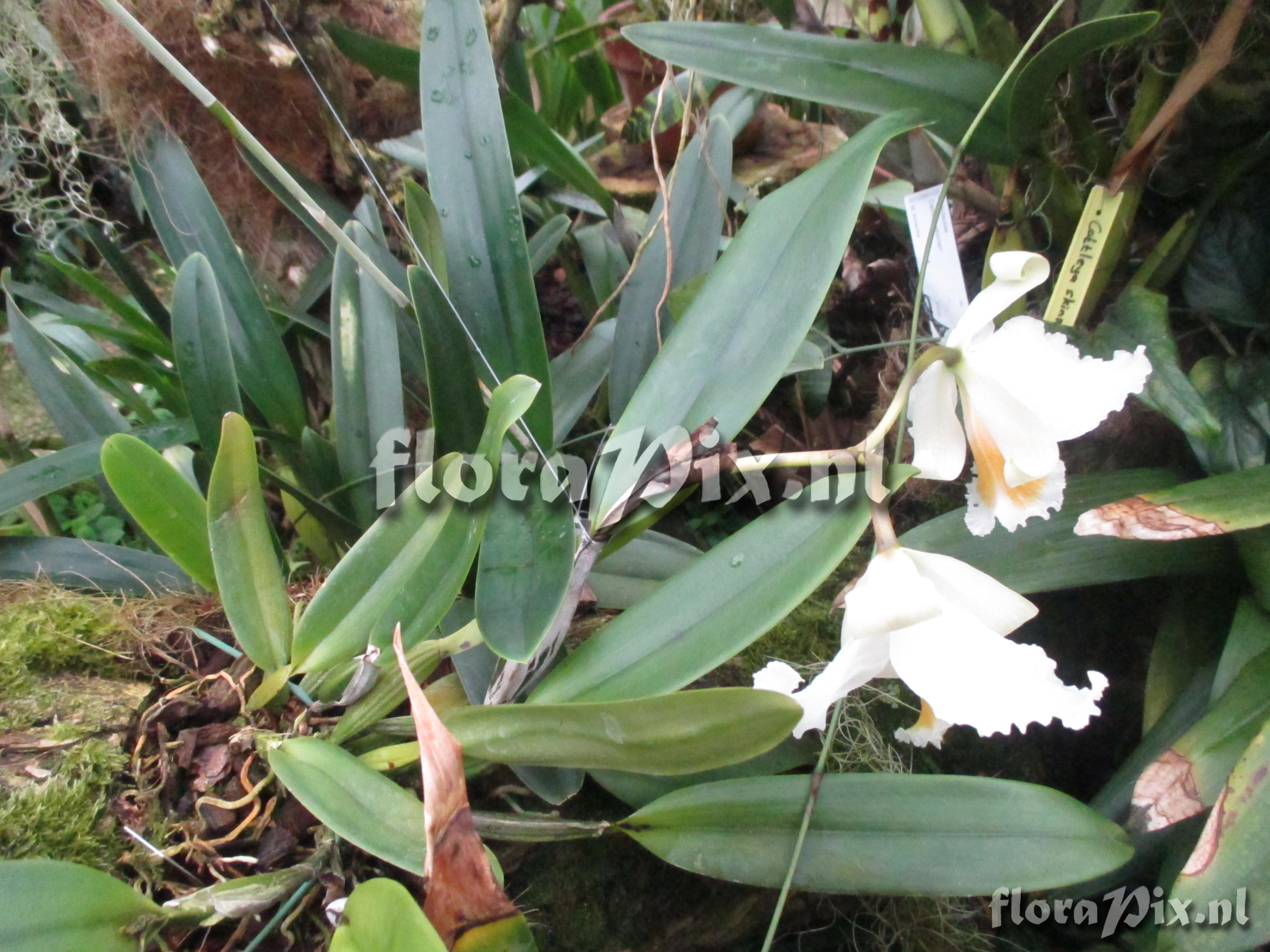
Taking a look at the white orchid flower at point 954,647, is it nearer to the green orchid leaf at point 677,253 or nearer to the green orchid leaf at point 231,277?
the green orchid leaf at point 677,253

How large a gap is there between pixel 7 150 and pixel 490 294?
1083mm

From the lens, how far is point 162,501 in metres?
0.59

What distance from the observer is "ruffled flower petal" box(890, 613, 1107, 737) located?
44 centimetres

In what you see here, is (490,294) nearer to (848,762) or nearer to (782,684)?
(782,684)

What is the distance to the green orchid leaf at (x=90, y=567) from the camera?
0.77m

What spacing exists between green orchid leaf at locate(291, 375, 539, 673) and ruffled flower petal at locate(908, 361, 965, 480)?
29 cm

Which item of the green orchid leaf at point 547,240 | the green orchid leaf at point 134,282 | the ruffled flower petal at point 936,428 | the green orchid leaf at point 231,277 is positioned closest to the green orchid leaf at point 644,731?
the ruffled flower petal at point 936,428

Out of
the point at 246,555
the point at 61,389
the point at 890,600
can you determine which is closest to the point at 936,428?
the point at 890,600

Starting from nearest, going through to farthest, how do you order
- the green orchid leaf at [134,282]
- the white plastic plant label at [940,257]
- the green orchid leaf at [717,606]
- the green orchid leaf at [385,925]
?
the green orchid leaf at [385,925], the green orchid leaf at [717,606], the white plastic plant label at [940,257], the green orchid leaf at [134,282]

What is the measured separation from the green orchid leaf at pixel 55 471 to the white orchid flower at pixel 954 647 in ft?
2.30

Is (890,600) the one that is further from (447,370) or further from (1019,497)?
(447,370)

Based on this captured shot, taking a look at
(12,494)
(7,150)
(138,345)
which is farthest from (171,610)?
(7,150)

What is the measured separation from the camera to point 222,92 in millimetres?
1069

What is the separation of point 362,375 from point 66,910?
0.54 meters
